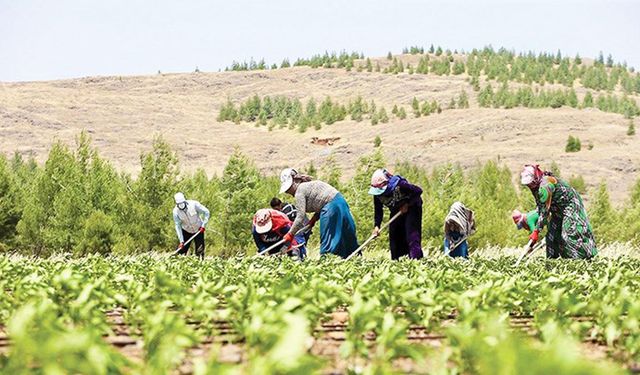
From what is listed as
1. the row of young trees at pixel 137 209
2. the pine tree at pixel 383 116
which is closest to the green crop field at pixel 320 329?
the row of young trees at pixel 137 209

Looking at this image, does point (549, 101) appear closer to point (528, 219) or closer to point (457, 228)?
point (457, 228)

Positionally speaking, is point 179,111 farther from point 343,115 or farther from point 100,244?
point 100,244

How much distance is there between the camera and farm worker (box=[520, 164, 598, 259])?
10.0 meters

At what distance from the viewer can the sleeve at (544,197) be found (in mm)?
9758

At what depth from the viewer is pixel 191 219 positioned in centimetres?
1474

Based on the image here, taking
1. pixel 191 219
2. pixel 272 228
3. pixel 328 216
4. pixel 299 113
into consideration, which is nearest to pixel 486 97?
pixel 299 113

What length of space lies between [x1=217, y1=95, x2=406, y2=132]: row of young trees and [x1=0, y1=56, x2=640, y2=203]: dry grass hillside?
134 centimetres

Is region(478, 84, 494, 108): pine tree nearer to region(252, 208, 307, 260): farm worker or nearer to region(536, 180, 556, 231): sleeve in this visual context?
region(252, 208, 307, 260): farm worker

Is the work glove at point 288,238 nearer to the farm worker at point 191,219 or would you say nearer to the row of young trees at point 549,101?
the farm worker at point 191,219

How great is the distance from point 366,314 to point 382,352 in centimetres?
40

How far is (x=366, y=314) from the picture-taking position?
3.19 m

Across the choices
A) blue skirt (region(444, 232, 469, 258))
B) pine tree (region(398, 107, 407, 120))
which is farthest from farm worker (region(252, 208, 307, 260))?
pine tree (region(398, 107, 407, 120))

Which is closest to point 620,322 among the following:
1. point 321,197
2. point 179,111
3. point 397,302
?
point 397,302

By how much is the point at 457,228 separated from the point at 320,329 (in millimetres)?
9781
